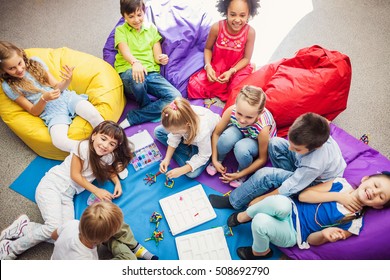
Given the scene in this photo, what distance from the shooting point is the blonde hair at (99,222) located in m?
1.49

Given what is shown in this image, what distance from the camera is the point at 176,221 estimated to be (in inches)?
77.5

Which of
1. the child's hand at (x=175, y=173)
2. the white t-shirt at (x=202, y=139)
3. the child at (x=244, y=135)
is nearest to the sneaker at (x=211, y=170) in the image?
the child at (x=244, y=135)

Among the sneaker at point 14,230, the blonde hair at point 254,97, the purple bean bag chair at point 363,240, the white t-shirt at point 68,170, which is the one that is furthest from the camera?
the white t-shirt at point 68,170

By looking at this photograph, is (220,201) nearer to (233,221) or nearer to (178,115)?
(233,221)

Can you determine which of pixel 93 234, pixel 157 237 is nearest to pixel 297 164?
pixel 157 237

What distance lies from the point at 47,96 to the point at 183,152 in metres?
0.94

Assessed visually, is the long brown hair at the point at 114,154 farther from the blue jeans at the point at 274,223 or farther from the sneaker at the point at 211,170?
the blue jeans at the point at 274,223

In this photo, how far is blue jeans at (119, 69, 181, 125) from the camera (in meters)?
2.35

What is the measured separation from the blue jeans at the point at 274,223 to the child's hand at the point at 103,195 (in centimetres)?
88

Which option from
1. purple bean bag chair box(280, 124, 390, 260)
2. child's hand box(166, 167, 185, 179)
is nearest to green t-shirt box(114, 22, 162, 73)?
child's hand box(166, 167, 185, 179)

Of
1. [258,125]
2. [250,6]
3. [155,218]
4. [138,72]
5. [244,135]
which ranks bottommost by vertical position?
[155,218]

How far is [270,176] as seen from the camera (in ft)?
6.17

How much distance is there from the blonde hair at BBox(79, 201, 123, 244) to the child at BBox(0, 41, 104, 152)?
682 mm
